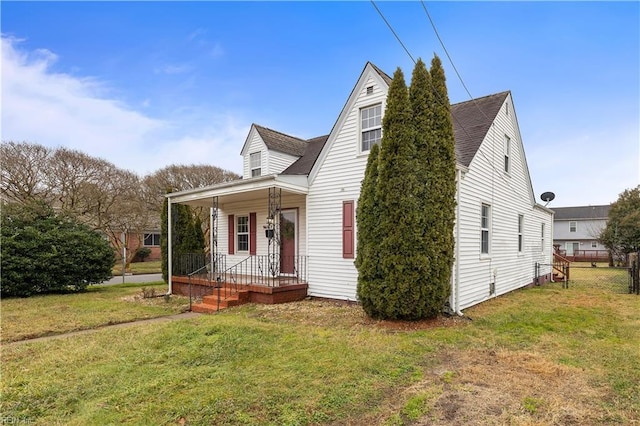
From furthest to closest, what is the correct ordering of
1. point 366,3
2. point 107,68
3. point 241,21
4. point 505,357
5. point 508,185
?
1. point 508,185
2. point 107,68
3. point 241,21
4. point 366,3
5. point 505,357

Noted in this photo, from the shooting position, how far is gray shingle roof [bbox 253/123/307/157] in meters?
13.3

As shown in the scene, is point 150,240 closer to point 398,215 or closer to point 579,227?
point 398,215

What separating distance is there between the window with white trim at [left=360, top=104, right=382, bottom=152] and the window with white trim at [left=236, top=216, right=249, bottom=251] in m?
5.74

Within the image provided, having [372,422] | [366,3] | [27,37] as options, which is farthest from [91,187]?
[372,422]

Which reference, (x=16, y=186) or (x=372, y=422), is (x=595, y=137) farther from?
(x=16, y=186)

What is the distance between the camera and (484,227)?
400 inches

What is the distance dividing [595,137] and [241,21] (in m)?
14.0

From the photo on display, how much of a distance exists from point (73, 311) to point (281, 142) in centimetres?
876

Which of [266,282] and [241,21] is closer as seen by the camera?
[241,21]

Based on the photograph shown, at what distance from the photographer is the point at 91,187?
68.5 feet

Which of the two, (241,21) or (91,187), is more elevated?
(241,21)

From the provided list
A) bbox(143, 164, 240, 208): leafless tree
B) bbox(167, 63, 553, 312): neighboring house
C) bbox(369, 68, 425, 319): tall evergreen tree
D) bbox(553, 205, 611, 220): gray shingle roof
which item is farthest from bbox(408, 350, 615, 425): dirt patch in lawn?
bbox(553, 205, 611, 220): gray shingle roof

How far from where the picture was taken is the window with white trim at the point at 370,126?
9.05 m

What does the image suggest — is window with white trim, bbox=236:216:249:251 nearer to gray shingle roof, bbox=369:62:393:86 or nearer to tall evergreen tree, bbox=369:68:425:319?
gray shingle roof, bbox=369:62:393:86
